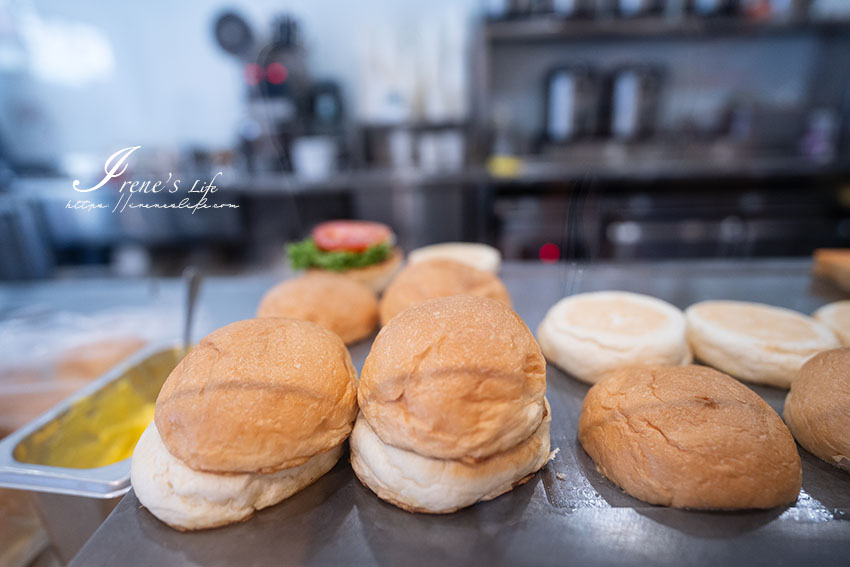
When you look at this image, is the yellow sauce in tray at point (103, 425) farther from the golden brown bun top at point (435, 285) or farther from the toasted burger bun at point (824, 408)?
the toasted burger bun at point (824, 408)

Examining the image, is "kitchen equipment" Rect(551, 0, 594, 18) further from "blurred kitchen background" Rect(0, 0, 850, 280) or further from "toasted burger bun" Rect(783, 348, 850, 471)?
"toasted burger bun" Rect(783, 348, 850, 471)

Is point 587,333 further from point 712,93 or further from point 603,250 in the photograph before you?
point 712,93

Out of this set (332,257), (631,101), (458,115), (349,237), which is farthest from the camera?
(458,115)

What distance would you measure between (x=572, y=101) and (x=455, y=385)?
16.1 feet

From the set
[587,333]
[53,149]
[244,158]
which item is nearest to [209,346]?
[587,333]

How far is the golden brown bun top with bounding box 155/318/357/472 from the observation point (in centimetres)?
96

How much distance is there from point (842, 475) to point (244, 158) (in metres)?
5.62

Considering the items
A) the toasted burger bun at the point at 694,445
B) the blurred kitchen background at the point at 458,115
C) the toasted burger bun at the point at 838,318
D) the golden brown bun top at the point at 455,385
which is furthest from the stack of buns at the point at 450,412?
the blurred kitchen background at the point at 458,115

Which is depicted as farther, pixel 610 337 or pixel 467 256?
pixel 467 256

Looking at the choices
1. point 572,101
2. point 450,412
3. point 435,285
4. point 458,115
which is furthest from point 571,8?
point 450,412

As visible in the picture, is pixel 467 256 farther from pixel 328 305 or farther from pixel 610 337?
pixel 610 337

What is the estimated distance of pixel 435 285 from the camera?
1.74 meters

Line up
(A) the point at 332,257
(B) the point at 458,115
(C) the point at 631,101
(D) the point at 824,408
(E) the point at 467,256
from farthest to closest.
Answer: (B) the point at 458,115 < (C) the point at 631,101 < (E) the point at 467,256 < (A) the point at 332,257 < (D) the point at 824,408

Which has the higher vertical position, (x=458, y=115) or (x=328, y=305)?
(x=458, y=115)
